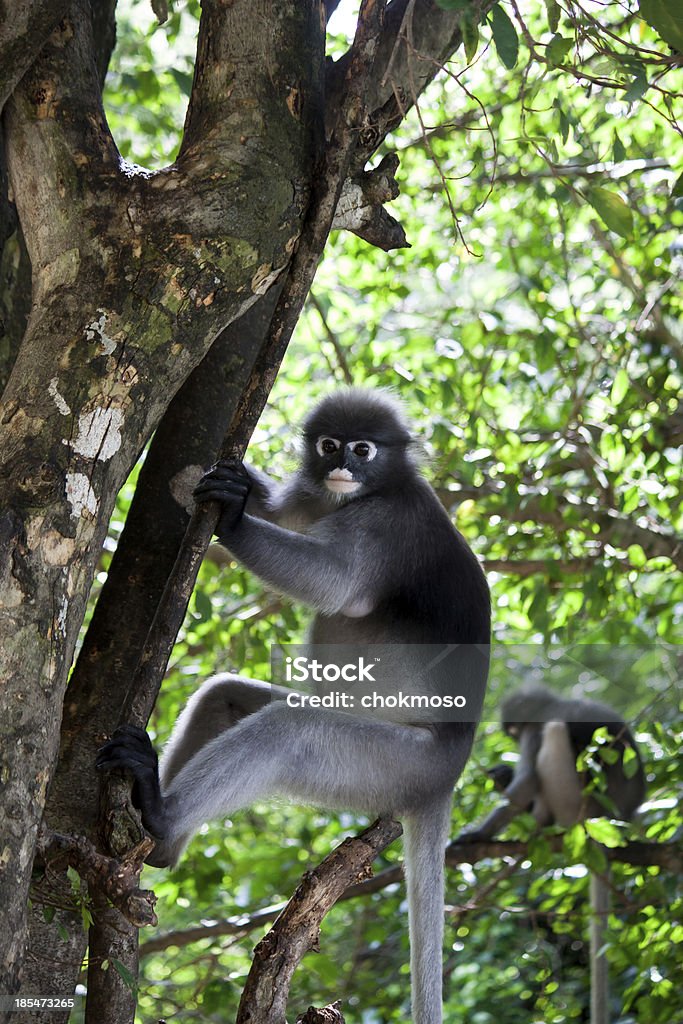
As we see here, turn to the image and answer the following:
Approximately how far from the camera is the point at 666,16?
2.16 metres

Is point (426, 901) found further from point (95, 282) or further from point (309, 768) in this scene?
point (95, 282)

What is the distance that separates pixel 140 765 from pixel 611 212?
6.17ft

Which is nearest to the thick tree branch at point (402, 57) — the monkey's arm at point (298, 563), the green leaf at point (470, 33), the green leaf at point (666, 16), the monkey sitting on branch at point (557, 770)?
the green leaf at point (470, 33)

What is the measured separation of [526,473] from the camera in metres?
4.81

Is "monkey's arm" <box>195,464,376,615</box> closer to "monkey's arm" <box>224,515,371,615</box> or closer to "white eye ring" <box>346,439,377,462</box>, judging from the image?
"monkey's arm" <box>224,515,371,615</box>

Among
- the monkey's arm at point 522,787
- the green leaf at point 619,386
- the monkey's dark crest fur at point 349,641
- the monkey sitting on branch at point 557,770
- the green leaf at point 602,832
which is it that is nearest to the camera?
the monkey's dark crest fur at point 349,641

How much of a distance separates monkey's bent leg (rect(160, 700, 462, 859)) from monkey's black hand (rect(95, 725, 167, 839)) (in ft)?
0.14

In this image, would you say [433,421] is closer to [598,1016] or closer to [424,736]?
[424,736]

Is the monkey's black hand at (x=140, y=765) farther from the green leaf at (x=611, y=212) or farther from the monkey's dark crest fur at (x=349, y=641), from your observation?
the green leaf at (x=611, y=212)

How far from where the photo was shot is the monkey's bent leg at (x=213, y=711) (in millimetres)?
3031

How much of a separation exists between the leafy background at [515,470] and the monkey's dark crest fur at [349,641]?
371 millimetres

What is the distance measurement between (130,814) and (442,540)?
141 cm

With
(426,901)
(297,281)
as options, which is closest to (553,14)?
(297,281)

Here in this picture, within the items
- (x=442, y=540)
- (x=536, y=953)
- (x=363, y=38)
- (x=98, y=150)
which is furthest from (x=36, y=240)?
(x=536, y=953)
